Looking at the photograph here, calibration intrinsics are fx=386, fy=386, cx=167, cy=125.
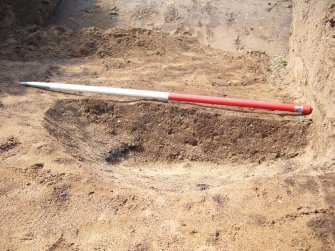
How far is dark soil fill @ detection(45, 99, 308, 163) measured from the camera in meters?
3.99

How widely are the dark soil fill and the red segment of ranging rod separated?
0.32 feet

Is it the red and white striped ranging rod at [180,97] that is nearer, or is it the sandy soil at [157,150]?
the sandy soil at [157,150]

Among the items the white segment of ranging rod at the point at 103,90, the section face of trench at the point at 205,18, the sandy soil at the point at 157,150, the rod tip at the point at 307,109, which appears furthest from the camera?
the section face of trench at the point at 205,18

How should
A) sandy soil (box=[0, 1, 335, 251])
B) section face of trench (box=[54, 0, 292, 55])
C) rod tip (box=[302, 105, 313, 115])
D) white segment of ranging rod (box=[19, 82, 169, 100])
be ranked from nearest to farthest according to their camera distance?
sandy soil (box=[0, 1, 335, 251])
rod tip (box=[302, 105, 313, 115])
white segment of ranging rod (box=[19, 82, 169, 100])
section face of trench (box=[54, 0, 292, 55])

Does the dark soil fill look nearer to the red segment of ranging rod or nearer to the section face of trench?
the red segment of ranging rod

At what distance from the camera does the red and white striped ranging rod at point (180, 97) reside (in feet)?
13.3

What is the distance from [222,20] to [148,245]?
4684 millimetres

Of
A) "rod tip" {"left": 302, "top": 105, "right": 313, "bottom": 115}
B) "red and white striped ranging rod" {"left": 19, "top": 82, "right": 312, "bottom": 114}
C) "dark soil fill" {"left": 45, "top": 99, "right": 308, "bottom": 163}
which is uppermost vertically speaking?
"rod tip" {"left": 302, "top": 105, "right": 313, "bottom": 115}

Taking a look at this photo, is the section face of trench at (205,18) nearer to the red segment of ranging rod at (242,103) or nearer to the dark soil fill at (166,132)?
the red segment of ranging rod at (242,103)

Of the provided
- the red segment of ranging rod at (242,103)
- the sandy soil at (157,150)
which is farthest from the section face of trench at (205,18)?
the red segment of ranging rod at (242,103)

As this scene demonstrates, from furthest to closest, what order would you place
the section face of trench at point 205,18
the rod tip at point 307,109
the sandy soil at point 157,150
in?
the section face of trench at point 205,18
the rod tip at point 307,109
the sandy soil at point 157,150

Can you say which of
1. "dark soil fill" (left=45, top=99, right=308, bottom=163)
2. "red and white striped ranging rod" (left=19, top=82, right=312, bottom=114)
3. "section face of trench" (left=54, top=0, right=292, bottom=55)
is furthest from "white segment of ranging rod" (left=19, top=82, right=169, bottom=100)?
"section face of trench" (left=54, top=0, right=292, bottom=55)

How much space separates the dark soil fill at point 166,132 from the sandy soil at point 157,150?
1 cm

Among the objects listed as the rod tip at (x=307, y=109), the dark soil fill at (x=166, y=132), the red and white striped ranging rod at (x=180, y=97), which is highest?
the rod tip at (x=307, y=109)
